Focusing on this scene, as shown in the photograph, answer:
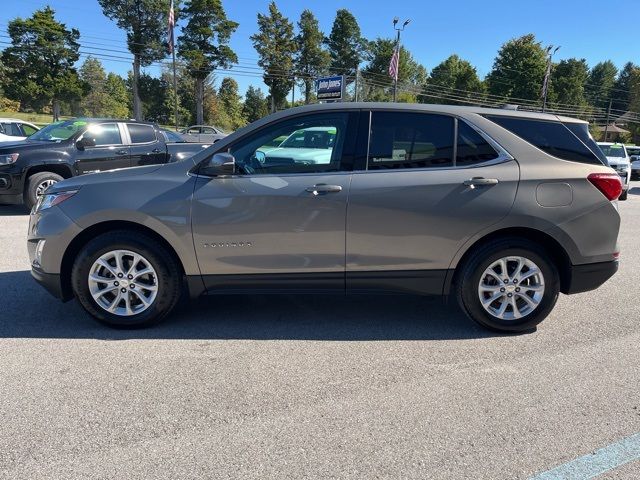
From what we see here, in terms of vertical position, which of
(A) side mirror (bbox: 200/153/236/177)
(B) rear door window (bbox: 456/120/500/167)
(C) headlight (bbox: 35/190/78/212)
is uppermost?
(B) rear door window (bbox: 456/120/500/167)

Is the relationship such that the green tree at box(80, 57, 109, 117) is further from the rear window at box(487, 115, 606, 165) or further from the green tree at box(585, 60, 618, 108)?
the green tree at box(585, 60, 618, 108)

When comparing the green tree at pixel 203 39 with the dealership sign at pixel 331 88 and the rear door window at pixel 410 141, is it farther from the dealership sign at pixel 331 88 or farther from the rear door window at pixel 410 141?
the rear door window at pixel 410 141

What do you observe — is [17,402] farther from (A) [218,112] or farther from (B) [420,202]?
(A) [218,112]

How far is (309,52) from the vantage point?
204 feet

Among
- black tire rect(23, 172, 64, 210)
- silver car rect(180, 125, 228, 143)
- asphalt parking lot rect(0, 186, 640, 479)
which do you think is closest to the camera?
asphalt parking lot rect(0, 186, 640, 479)

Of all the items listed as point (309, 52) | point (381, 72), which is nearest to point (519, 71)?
point (381, 72)

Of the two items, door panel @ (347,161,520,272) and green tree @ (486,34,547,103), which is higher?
green tree @ (486,34,547,103)

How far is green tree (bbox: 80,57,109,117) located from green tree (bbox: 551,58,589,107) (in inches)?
2386

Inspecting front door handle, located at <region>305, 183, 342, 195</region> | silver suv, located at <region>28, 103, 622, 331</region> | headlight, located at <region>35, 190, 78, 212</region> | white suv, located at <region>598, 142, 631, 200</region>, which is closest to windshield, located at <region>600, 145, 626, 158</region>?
white suv, located at <region>598, 142, 631, 200</region>

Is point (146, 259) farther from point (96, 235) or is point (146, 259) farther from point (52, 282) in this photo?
point (52, 282)

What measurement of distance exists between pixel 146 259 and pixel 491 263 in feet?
8.88

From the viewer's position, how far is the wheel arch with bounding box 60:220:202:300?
12.8ft

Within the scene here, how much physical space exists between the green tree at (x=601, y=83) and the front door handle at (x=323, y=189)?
115682mm

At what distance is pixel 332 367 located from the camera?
Answer: 341 centimetres
